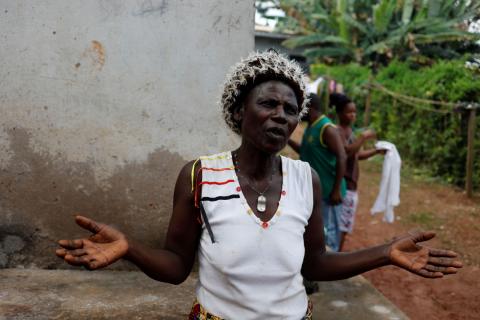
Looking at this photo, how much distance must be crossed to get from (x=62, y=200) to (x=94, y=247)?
1877 millimetres

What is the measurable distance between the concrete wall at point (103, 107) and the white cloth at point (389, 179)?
218 cm

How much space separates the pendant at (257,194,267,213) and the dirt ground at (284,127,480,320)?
2.88 m

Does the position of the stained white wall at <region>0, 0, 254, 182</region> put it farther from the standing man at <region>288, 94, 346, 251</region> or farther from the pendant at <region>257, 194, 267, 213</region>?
the pendant at <region>257, 194, 267, 213</region>

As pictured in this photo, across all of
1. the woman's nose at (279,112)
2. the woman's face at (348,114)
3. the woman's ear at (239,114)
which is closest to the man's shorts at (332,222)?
the woman's face at (348,114)

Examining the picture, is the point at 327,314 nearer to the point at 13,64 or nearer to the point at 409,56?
the point at 13,64

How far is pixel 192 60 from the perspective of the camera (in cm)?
326

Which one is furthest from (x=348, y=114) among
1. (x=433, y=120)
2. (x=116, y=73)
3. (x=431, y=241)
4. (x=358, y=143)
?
(x=433, y=120)

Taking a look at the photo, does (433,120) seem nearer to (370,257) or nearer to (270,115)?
(370,257)

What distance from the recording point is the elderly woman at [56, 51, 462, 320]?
1590mm

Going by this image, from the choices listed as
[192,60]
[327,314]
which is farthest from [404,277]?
[192,60]

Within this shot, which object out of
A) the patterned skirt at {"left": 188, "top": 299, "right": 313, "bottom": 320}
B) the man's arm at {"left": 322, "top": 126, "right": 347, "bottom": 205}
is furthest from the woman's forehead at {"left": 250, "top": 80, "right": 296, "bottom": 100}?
the man's arm at {"left": 322, "top": 126, "right": 347, "bottom": 205}

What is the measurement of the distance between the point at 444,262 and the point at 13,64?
2.69 m

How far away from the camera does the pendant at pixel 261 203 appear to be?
1688mm

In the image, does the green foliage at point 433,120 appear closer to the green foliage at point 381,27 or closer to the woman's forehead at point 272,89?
the green foliage at point 381,27
